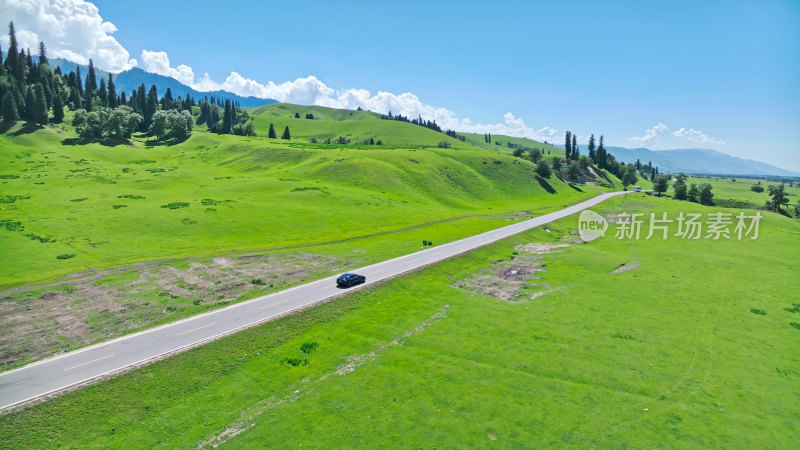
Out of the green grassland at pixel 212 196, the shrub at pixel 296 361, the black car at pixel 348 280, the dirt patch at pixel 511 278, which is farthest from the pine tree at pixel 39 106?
the dirt patch at pixel 511 278

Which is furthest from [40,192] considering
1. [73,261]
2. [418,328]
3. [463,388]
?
[463,388]

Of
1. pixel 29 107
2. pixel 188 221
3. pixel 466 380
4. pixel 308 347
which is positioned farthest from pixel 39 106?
pixel 466 380

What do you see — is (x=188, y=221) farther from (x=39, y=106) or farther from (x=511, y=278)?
(x=39, y=106)

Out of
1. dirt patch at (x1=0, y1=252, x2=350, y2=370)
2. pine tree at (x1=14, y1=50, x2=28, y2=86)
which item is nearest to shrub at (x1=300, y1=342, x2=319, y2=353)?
dirt patch at (x1=0, y1=252, x2=350, y2=370)

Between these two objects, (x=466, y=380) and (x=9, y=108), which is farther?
(x=9, y=108)

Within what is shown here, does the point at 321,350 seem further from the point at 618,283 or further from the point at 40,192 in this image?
the point at 40,192

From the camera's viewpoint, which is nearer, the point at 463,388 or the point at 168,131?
the point at 463,388
